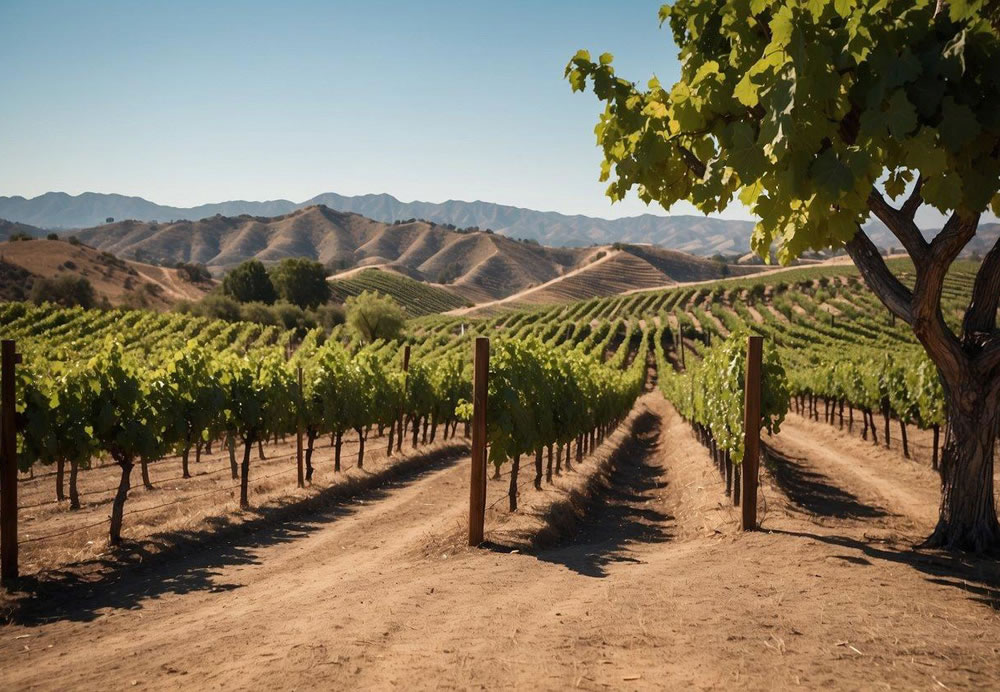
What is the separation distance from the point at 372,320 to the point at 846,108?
5665cm

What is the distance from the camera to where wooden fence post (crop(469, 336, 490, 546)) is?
850cm

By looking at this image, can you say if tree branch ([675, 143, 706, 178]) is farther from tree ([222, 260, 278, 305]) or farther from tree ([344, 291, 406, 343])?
tree ([222, 260, 278, 305])

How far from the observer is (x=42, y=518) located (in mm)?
13164

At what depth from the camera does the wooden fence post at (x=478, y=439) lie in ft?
27.9

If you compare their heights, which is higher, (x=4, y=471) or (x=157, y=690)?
(x=4, y=471)

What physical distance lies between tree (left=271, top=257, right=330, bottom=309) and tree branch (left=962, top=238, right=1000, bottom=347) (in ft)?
259

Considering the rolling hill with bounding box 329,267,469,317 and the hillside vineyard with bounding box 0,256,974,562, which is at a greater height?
the rolling hill with bounding box 329,267,469,317

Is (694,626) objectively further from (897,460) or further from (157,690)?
(897,460)

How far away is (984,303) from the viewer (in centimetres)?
667

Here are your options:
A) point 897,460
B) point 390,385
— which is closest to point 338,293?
point 390,385

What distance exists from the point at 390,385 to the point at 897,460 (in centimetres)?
1501

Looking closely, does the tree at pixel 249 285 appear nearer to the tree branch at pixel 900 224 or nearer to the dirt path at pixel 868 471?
the dirt path at pixel 868 471

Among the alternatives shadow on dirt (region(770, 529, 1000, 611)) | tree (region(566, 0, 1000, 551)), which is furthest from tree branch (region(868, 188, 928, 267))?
shadow on dirt (region(770, 529, 1000, 611))

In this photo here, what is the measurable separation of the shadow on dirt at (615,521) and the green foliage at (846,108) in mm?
4356
